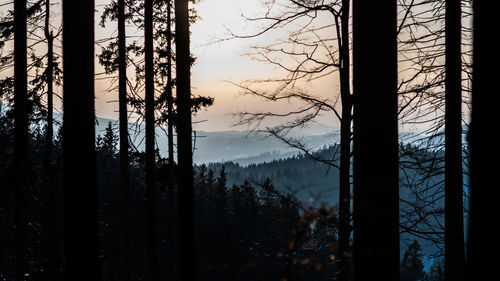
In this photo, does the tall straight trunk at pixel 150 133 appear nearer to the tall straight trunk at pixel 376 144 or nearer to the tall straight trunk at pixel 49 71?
the tall straight trunk at pixel 49 71

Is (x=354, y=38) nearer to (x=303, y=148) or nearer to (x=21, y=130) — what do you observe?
(x=303, y=148)

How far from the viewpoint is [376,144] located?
3.29 m

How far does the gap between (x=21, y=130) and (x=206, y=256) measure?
3703cm
